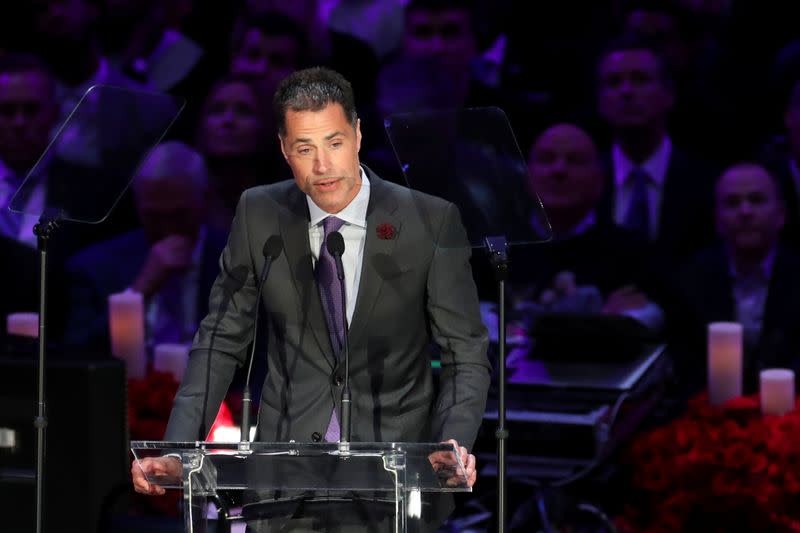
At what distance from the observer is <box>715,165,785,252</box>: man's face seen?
17.6 ft

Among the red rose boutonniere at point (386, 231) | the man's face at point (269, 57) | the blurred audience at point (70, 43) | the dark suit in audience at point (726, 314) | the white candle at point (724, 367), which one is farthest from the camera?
the blurred audience at point (70, 43)

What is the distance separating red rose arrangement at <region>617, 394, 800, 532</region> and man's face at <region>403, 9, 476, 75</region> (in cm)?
176

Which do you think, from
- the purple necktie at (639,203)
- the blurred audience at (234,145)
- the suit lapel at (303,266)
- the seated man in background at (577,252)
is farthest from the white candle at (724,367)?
the suit lapel at (303,266)

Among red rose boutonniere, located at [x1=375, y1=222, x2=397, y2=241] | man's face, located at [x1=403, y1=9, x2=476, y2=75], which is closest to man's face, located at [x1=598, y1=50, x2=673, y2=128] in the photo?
man's face, located at [x1=403, y1=9, x2=476, y2=75]

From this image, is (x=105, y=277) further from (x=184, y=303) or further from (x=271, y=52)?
(x=271, y=52)

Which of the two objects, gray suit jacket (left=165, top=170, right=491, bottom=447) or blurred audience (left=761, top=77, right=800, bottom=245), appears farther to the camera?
blurred audience (left=761, top=77, right=800, bottom=245)

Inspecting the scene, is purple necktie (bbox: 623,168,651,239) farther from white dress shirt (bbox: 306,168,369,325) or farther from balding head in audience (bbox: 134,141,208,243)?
white dress shirt (bbox: 306,168,369,325)

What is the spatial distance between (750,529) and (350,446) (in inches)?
95.0

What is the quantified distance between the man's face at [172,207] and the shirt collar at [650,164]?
66.3 inches

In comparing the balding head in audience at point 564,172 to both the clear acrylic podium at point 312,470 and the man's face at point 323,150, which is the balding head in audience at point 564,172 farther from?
the clear acrylic podium at point 312,470

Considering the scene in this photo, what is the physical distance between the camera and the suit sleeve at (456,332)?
2.92 meters

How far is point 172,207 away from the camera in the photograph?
5992mm

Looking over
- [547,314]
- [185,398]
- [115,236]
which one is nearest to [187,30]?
[115,236]

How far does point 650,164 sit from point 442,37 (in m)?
0.98
